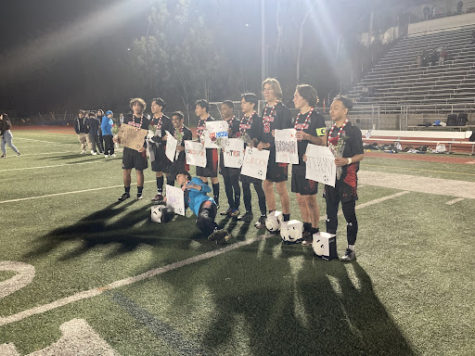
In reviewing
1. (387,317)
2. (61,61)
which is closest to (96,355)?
(387,317)

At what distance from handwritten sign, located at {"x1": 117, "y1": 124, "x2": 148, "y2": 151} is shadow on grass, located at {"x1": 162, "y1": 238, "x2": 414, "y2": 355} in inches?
146

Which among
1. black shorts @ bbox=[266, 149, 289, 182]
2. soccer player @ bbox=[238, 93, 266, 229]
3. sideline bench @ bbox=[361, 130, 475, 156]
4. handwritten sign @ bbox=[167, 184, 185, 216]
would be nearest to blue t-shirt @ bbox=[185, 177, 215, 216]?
handwritten sign @ bbox=[167, 184, 185, 216]

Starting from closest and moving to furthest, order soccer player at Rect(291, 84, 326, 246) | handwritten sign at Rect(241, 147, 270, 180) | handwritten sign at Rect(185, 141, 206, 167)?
soccer player at Rect(291, 84, 326, 246) → handwritten sign at Rect(241, 147, 270, 180) → handwritten sign at Rect(185, 141, 206, 167)

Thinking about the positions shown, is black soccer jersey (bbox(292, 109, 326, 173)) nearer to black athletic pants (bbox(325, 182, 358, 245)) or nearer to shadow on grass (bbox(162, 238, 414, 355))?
black athletic pants (bbox(325, 182, 358, 245))

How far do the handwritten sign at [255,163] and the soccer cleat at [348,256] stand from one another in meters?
1.70

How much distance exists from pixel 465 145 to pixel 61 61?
233 ft

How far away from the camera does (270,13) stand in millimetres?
44031

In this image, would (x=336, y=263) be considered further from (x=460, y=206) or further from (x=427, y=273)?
(x=460, y=206)

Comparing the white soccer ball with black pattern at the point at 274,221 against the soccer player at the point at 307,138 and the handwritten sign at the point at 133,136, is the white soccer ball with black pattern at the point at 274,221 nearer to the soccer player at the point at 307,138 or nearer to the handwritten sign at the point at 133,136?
the soccer player at the point at 307,138

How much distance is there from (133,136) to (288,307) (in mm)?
5301

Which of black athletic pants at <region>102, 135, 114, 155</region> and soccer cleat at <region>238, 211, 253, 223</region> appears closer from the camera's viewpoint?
soccer cleat at <region>238, 211, 253, 223</region>

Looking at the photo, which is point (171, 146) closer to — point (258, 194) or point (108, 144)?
point (258, 194)

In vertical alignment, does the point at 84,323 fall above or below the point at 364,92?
below

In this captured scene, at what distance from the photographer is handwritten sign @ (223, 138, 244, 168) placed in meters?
6.18
